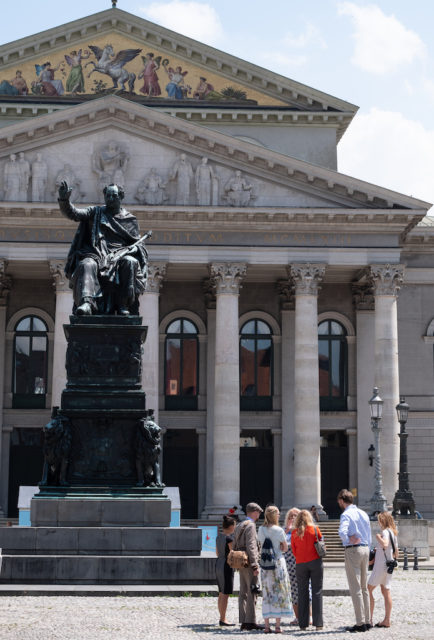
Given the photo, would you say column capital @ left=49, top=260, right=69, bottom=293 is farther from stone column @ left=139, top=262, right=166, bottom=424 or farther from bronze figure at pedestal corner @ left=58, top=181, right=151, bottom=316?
bronze figure at pedestal corner @ left=58, top=181, right=151, bottom=316

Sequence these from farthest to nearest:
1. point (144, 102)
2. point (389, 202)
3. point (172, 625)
A: point (144, 102)
point (389, 202)
point (172, 625)

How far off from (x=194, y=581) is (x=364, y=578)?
97.2 inches

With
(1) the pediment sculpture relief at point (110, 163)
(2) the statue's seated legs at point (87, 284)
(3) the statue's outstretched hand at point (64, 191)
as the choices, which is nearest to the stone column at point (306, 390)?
(1) the pediment sculpture relief at point (110, 163)

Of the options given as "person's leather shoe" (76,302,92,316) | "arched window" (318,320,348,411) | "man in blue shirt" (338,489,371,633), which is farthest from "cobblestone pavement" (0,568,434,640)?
"arched window" (318,320,348,411)

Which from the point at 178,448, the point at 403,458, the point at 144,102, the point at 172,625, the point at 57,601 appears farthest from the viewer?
the point at 144,102

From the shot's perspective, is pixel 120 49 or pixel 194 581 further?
pixel 120 49

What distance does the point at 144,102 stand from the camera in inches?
2245

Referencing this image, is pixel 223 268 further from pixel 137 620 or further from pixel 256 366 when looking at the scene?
pixel 137 620

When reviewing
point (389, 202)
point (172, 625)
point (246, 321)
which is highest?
point (389, 202)

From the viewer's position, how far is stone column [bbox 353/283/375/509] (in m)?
51.8

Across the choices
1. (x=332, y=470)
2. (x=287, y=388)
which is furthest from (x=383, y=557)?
(x=332, y=470)

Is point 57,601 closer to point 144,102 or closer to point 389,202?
point 389,202

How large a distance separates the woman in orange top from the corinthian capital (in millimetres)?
33431

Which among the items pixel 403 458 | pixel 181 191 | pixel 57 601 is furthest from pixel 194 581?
pixel 181 191
